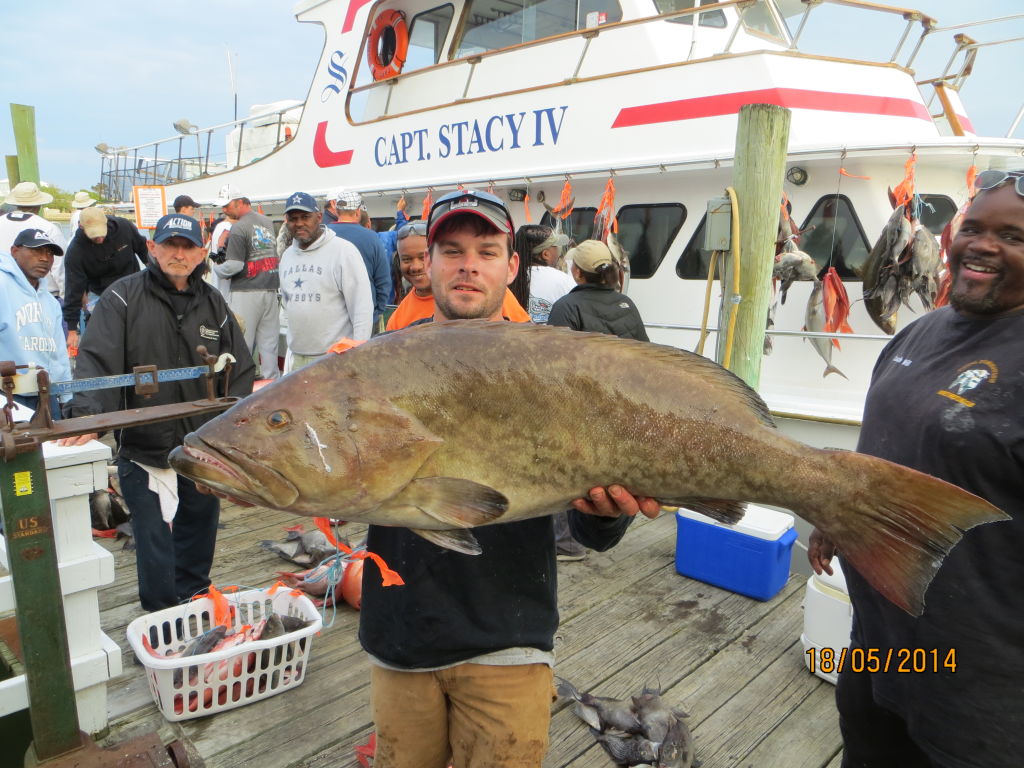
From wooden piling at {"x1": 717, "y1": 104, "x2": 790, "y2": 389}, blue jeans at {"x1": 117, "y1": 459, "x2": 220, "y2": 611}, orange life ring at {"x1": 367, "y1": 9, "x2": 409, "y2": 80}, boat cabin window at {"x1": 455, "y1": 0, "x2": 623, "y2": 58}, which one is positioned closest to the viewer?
blue jeans at {"x1": 117, "y1": 459, "x2": 220, "y2": 611}

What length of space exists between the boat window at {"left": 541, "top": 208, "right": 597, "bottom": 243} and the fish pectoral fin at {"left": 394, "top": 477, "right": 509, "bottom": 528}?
6891 millimetres

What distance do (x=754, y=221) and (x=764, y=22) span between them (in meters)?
5.64

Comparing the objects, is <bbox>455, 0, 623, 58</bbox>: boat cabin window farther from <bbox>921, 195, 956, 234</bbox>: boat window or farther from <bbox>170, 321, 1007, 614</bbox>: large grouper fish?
<bbox>170, 321, 1007, 614</bbox>: large grouper fish

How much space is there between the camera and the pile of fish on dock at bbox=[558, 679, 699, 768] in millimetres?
2971

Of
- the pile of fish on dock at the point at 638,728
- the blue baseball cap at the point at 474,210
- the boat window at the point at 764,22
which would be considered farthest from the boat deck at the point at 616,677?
the boat window at the point at 764,22

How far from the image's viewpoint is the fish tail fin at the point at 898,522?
1632 mm

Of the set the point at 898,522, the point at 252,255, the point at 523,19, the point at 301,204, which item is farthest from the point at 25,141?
the point at 898,522

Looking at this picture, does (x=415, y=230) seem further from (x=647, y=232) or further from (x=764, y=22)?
(x=764, y=22)

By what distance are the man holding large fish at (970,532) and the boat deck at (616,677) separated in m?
1.17

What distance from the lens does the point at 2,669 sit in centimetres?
362

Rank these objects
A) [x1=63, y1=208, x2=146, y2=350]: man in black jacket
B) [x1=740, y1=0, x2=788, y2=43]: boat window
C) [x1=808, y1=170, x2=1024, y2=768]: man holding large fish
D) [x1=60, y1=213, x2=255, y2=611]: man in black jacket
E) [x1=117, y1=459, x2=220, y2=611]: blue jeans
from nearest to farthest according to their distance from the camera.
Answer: [x1=808, y1=170, x2=1024, y2=768]: man holding large fish
[x1=60, y1=213, x2=255, y2=611]: man in black jacket
[x1=117, y1=459, x2=220, y2=611]: blue jeans
[x1=63, y1=208, x2=146, y2=350]: man in black jacket
[x1=740, y1=0, x2=788, y2=43]: boat window

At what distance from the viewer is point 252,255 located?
7.37 metres

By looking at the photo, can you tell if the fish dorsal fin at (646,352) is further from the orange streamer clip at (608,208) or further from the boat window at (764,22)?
the boat window at (764,22)
